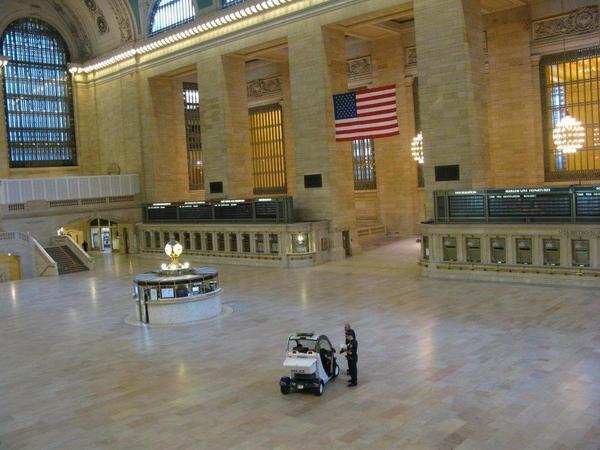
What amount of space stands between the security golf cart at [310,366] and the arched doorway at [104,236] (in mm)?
24533

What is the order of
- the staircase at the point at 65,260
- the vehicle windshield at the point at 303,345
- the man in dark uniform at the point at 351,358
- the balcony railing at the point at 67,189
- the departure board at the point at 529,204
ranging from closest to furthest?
the man in dark uniform at the point at 351,358, the vehicle windshield at the point at 303,345, the departure board at the point at 529,204, the staircase at the point at 65,260, the balcony railing at the point at 67,189

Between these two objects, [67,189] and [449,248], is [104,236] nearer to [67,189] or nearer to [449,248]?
[67,189]

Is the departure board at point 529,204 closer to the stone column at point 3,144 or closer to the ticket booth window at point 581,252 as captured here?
the ticket booth window at point 581,252

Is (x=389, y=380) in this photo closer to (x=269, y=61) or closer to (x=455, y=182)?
(x=455, y=182)

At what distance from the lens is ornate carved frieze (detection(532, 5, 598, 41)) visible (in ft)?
76.4

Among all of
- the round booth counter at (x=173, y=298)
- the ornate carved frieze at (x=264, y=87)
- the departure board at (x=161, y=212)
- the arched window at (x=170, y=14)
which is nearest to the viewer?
the round booth counter at (x=173, y=298)

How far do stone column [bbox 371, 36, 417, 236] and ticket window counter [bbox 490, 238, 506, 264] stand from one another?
11838 mm

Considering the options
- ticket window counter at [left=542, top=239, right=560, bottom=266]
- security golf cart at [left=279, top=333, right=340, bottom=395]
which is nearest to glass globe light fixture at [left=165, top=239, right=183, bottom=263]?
security golf cart at [left=279, top=333, right=340, bottom=395]

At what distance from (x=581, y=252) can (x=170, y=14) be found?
Answer: 2186 centimetres

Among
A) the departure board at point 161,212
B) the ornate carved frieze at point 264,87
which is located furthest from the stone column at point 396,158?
the departure board at point 161,212

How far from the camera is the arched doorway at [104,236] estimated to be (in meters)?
32.9

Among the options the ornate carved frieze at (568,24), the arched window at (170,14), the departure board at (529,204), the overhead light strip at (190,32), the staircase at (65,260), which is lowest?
the staircase at (65,260)

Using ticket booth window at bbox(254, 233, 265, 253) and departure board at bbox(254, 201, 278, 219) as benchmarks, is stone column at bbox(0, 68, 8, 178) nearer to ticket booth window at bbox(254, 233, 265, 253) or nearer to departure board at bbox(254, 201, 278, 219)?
departure board at bbox(254, 201, 278, 219)

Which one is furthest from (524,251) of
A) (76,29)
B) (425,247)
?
(76,29)
